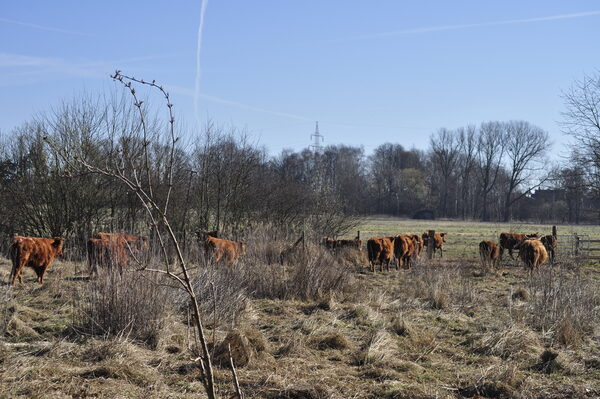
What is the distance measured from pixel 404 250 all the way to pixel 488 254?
257 cm

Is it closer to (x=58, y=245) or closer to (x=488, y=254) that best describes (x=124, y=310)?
(x=58, y=245)

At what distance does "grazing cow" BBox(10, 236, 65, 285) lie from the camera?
11438 millimetres

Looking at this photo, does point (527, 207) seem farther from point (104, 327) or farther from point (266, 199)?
point (104, 327)

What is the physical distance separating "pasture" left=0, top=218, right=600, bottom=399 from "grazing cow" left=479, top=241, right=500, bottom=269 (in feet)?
19.4

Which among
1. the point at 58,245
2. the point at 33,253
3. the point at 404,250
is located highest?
the point at 58,245

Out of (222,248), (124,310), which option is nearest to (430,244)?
(222,248)

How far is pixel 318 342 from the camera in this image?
24.7 feet

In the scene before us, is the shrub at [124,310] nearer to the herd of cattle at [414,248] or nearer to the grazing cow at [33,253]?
the grazing cow at [33,253]

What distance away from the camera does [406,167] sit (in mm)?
88375

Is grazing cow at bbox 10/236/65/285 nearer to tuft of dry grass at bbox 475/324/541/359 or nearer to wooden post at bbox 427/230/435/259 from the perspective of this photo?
tuft of dry grass at bbox 475/324/541/359

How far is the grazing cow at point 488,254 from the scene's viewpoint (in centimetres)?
1727

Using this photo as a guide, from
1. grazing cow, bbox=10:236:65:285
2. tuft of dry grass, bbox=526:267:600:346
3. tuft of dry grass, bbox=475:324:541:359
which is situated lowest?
tuft of dry grass, bbox=475:324:541:359

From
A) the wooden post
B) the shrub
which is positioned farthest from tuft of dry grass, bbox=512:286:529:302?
the wooden post

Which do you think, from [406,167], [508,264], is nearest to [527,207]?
[406,167]
